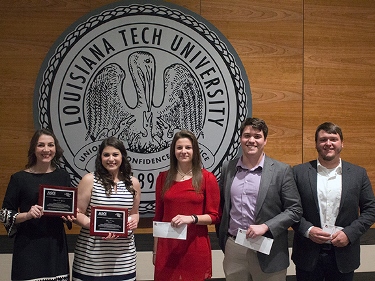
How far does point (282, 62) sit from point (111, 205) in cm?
202

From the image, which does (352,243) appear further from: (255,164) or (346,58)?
(346,58)

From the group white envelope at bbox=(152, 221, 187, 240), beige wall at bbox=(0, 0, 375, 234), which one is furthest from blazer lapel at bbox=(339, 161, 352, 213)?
beige wall at bbox=(0, 0, 375, 234)

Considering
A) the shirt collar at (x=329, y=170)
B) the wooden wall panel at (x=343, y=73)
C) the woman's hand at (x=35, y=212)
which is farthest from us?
the wooden wall panel at (x=343, y=73)

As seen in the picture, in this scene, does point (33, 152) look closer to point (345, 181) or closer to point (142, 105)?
point (142, 105)

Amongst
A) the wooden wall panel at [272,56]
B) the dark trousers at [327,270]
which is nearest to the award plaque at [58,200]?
the dark trousers at [327,270]

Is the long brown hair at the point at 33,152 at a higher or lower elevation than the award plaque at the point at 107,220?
higher

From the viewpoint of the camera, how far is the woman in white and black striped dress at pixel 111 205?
9.05ft

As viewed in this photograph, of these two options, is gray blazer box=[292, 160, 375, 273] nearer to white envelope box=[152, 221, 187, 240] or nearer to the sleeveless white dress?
white envelope box=[152, 221, 187, 240]

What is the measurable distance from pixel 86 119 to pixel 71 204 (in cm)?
116

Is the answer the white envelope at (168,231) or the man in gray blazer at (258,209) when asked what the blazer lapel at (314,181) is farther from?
the white envelope at (168,231)

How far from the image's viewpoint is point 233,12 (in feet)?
13.0

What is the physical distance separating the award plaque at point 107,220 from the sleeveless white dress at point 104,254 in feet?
0.30

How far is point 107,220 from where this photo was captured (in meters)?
2.71

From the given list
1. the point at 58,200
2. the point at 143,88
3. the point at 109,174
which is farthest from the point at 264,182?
the point at 143,88
